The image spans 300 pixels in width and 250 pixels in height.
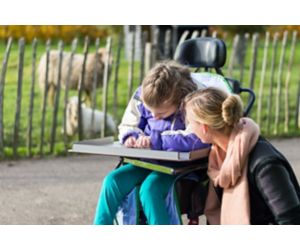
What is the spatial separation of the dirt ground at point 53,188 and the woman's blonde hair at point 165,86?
170 cm

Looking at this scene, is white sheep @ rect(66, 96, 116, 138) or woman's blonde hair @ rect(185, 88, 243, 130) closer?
woman's blonde hair @ rect(185, 88, 243, 130)

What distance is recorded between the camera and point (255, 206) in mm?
4523

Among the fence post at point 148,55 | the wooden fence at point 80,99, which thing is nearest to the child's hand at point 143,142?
the wooden fence at point 80,99

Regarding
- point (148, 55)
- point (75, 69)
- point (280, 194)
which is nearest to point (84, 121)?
point (75, 69)

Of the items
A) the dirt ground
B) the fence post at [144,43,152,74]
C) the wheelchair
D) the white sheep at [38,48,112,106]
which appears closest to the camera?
the wheelchair

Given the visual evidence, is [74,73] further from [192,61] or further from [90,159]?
[192,61]

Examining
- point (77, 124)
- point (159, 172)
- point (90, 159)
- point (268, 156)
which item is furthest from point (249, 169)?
point (77, 124)

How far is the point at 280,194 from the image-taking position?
433 cm

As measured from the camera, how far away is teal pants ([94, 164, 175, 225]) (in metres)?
4.63

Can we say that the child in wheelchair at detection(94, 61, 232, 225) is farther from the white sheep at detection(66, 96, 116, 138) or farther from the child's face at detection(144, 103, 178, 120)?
the white sheep at detection(66, 96, 116, 138)

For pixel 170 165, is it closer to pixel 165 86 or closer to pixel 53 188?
pixel 165 86

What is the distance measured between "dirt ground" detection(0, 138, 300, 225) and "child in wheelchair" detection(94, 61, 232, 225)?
4.75 feet

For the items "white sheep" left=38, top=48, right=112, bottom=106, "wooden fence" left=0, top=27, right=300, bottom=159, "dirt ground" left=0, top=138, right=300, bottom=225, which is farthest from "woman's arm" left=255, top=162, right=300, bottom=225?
"white sheep" left=38, top=48, right=112, bottom=106

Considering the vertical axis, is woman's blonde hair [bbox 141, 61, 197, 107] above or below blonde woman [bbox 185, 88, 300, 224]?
above
